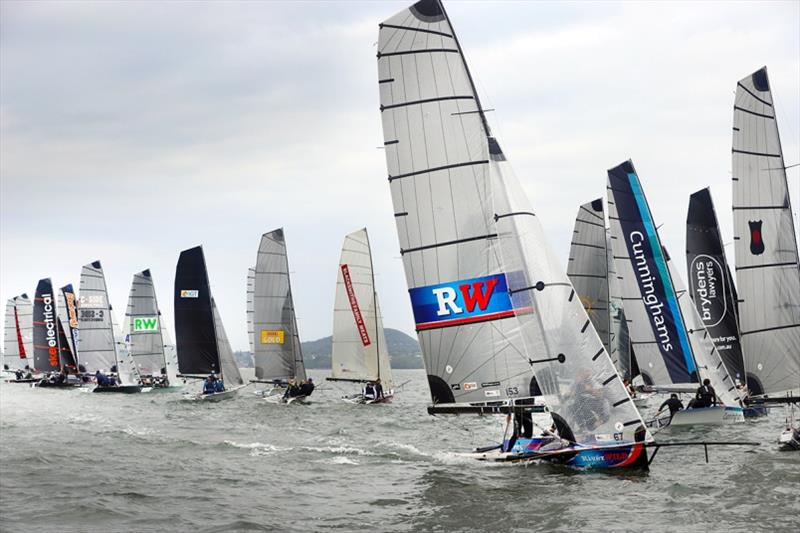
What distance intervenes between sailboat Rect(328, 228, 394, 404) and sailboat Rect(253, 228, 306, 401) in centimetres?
456

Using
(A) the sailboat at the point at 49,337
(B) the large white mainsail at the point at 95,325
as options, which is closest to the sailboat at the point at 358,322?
(B) the large white mainsail at the point at 95,325

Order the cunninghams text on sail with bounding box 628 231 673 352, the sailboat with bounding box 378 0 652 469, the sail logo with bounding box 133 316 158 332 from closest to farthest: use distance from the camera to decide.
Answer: the sailboat with bounding box 378 0 652 469, the cunninghams text on sail with bounding box 628 231 673 352, the sail logo with bounding box 133 316 158 332

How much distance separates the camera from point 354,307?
143 feet

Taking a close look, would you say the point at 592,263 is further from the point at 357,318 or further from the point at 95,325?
the point at 95,325

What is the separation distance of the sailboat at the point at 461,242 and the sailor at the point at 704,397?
31.5 feet

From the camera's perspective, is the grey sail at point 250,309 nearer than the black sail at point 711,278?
No

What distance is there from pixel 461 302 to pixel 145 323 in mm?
44619

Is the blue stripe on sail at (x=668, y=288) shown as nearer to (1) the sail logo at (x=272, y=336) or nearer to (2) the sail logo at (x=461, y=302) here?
(2) the sail logo at (x=461, y=302)

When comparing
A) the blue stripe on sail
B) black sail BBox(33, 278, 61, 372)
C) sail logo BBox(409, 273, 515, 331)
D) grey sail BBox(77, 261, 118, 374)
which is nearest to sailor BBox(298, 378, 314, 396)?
the blue stripe on sail

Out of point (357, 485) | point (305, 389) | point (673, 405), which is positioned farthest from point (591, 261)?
point (357, 485)

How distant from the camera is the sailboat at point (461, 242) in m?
18.9

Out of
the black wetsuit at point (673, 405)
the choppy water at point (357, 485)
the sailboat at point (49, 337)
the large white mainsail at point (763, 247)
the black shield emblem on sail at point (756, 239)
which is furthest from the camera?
the sailboat at point (49, 337)

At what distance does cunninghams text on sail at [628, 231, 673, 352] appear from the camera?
29969 millimetres

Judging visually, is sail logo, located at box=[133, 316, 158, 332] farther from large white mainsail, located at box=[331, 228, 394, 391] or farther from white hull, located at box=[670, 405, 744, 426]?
white hull, located at box=[670, 405, 744, 426]
